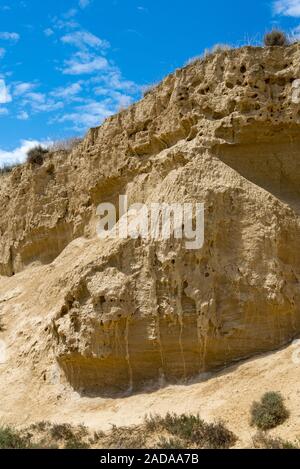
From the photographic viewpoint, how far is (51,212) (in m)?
15.0

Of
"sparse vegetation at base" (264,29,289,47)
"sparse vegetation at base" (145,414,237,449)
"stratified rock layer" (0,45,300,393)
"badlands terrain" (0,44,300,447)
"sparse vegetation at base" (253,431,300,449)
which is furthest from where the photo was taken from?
"sparse vegetation at base" (264,29,289,47)

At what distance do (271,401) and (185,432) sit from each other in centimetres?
134

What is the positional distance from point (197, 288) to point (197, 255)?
60 cm

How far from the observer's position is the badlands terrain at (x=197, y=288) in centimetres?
926

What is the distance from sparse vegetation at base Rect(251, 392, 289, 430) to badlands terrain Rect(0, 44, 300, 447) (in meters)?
0.16

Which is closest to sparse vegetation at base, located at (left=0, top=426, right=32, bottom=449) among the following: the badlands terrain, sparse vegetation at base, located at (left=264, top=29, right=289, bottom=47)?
the badlands terrain

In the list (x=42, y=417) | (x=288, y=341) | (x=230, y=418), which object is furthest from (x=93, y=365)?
(x=288, y=341)

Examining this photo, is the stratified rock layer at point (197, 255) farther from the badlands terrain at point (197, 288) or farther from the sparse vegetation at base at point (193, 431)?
the sparse vegetation at base at point (193, 431)

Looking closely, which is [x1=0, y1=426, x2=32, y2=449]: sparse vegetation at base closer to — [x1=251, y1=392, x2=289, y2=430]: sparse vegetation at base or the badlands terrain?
the badlands terrain

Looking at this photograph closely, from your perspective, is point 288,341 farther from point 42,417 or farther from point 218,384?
point 42,417

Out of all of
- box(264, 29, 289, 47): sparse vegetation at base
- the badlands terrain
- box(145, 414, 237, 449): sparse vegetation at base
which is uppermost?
box(264, 29, 289, 47): sparse vegetation at base

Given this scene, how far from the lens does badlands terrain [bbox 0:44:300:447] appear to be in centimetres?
926

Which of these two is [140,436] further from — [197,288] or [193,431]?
[197,288]

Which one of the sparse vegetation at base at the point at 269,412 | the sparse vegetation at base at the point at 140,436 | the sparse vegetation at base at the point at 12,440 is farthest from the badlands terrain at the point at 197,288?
the sparse vegetation at base at the point at 12,440
